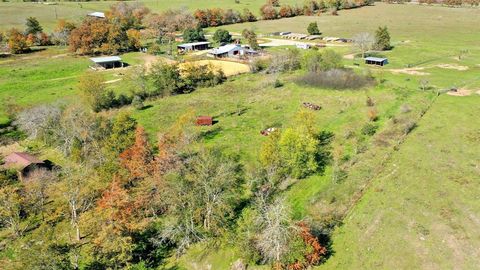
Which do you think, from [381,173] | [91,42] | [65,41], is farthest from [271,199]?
[65,41]

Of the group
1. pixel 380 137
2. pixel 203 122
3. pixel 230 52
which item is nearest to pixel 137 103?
pixel 203 122

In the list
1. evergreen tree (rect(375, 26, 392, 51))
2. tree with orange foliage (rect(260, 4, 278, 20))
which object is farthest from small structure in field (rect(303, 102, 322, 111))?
tree with orange foliage (rect(260, 4, 278, 20))

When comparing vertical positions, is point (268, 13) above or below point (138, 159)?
above

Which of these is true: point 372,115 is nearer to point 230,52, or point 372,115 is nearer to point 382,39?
point 382,39

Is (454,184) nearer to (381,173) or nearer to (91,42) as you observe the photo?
(381,173)

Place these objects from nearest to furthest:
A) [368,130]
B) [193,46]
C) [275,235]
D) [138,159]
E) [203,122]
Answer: [275,235]
[138,159]
[368,130]
[203,122]
[193,46]

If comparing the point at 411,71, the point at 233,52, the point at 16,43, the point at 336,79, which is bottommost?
the point at 336,79

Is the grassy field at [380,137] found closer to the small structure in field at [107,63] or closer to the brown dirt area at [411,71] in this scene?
the brown dirt area at [411,71]
